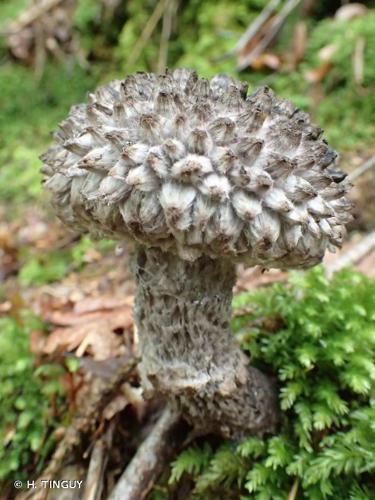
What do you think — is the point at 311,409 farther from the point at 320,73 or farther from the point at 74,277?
the point at 320,73

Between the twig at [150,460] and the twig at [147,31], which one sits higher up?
the twig at [147,31]

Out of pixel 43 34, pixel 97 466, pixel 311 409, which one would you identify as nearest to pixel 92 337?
pixel 97 466

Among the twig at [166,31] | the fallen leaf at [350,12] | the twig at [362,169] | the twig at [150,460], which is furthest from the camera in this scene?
the twig at [166,31]

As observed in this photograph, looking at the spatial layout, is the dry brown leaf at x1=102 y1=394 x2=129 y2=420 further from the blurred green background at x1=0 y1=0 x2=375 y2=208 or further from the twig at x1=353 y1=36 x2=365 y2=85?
the twig at x1=353 y1=36 x2=365 y2=85

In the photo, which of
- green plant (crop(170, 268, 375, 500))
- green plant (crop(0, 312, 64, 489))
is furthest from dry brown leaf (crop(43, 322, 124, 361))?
green plant (crop(170, 268, 375, 500))

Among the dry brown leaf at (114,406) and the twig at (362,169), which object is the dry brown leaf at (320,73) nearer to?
the twig at (362,169)

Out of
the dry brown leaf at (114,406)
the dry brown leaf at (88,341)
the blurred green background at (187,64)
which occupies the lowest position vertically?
the dry brown leaf at (114,406)

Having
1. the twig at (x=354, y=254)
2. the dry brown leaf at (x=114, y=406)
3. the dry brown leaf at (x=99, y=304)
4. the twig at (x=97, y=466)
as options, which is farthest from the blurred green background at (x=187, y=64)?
the twig at (x=97, y=466)
